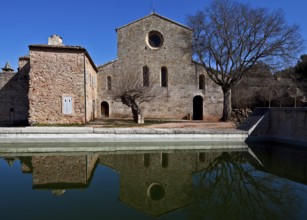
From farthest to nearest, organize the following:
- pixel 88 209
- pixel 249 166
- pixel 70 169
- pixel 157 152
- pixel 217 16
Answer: pixel 217 16 < pixel 157 152 < pixel 249 166 < pixel 70 169 < pixel 88 209

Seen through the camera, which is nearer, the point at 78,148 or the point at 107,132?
the point at 78,148

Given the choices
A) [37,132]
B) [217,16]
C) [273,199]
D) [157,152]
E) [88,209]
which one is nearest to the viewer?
[88,209]

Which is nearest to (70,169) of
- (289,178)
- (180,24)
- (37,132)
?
(37,132)

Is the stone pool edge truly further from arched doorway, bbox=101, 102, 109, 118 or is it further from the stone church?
arched doorway, bbox=101, 102, 109, 118

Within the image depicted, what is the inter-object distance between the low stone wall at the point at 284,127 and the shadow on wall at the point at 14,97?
1804 cm

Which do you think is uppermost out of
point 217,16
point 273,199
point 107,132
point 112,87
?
point 217,16

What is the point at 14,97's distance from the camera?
758 inches

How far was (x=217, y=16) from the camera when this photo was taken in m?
18.5

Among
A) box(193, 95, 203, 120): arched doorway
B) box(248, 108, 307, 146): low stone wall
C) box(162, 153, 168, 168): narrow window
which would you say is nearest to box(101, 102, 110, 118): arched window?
box(193, 95, 203, 120): arched doorway

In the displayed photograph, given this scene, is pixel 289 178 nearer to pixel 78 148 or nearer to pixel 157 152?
pixel 157 152

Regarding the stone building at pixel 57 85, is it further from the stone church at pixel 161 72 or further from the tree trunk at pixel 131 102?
the stone church at pixel 161 72

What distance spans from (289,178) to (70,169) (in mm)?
7113

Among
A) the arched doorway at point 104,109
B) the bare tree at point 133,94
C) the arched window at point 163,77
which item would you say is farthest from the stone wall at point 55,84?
the arched window at point 163,77

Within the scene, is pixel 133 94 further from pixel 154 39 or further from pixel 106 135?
pixel 154 39
